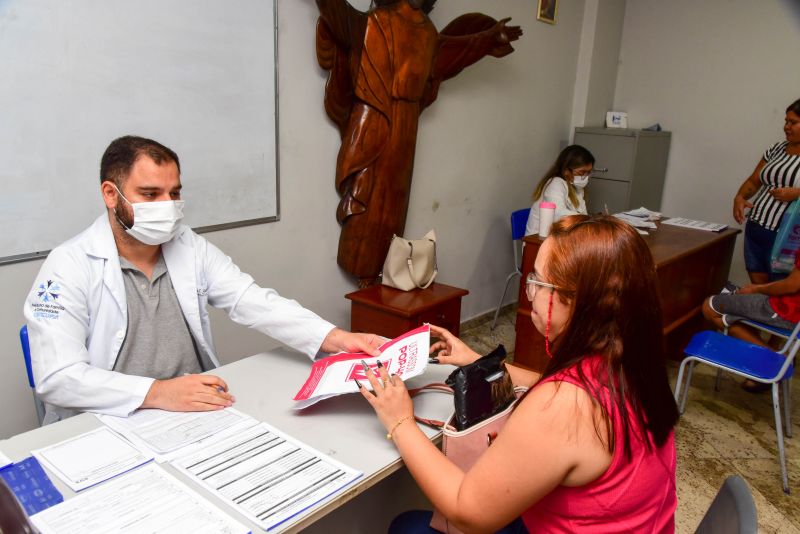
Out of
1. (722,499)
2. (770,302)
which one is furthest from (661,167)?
(722,499)

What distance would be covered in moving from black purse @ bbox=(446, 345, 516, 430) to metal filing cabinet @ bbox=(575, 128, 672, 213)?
11.7 ft

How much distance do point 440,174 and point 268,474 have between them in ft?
9.26

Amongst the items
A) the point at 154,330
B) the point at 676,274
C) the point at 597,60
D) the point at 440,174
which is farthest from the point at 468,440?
the point at 597,60

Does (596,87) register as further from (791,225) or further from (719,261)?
(791,225)

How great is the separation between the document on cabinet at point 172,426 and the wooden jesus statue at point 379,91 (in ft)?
6.05

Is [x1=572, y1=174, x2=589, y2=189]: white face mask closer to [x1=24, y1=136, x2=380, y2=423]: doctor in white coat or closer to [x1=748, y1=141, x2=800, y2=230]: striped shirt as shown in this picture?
[x1=748, y1=141, x2=800, y2=230]: striped shirt

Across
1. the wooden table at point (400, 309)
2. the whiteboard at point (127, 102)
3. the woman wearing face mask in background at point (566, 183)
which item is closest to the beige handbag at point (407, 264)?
the wooden table at point (400, 309)

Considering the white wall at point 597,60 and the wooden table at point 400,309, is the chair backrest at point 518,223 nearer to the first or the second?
the wooden table at point 400,309

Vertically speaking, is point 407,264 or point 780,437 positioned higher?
point 407,264

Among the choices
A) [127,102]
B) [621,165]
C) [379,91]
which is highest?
[379,91]

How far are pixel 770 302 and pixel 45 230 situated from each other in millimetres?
3200

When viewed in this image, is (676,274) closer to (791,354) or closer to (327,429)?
(791,354)

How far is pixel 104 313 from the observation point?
1.57 metres

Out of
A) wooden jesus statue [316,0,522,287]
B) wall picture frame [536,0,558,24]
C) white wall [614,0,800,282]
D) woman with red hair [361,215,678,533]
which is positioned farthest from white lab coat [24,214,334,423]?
white wall [614,0,800,282]
